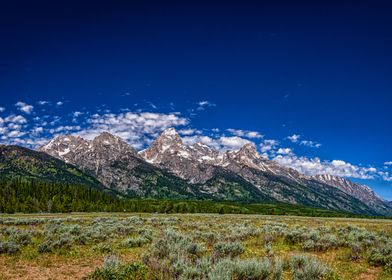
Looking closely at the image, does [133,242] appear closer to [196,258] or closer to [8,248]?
[196,258]

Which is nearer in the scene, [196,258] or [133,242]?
[196,258]

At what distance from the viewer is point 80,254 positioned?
19391mm

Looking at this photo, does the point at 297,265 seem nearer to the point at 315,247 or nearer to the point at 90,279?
the point at 315,247

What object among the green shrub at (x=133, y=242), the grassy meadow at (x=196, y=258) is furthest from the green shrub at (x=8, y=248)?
the green shrub at (x=133, y=242)

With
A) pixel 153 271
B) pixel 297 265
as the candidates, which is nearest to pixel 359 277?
pixel 297 265

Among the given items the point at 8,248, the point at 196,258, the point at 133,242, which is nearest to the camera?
the point at 196,258

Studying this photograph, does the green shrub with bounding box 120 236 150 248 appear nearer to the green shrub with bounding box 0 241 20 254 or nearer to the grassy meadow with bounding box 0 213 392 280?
the grassy meadow with bounding box 0 213 392 280

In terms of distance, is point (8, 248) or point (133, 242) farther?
point (133, 242)

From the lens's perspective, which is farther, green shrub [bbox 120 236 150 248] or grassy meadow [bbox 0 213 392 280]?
green shrub [bbox 120 236 150 248]

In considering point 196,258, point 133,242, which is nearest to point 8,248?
point 133,242

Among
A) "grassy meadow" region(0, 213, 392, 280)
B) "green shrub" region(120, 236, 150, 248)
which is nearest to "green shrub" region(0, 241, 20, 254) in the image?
"grassy meadow" region(0, 213, 392, 280)

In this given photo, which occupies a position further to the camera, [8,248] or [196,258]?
[8,248]

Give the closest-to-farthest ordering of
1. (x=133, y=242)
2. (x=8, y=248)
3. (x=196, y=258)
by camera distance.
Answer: (x=196, y=258) < (x=8, y=248) < (x=133, y=242)

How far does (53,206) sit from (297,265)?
102980mm
